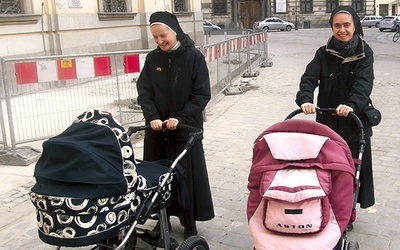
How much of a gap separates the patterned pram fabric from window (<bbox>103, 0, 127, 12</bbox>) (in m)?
12.7

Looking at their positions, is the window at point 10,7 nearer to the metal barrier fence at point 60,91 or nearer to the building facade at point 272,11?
the metal barrier fence at point 60,91

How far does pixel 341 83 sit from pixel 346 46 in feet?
1.07

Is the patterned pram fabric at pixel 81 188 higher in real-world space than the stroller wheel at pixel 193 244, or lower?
higher

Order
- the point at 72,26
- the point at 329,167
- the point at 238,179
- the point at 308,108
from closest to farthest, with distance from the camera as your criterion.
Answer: the point at 329,167 < the point at 308,108 < the point at 238,179 < the point at 72,26

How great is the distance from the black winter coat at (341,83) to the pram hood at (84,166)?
66.7 inches

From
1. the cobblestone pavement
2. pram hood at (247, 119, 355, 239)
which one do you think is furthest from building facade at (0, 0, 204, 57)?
pram hood at (247, 119, 355, 239)

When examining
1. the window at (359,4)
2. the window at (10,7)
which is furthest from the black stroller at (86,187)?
the window at (359,4)

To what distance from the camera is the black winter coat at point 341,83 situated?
385 centimetres

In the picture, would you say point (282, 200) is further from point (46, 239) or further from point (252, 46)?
point (252, 46)

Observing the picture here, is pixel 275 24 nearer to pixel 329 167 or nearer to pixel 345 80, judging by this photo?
pixel 345 80

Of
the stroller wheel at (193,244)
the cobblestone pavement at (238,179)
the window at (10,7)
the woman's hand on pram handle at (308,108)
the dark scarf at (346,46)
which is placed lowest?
the cobblestone pavement at (238,179)

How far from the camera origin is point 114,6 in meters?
15.4

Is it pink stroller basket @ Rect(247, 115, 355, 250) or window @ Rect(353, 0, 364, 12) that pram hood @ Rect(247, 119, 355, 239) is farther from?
window @ Rect(353, 0, 364, 12)

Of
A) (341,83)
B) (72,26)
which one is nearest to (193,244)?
(341,83)
